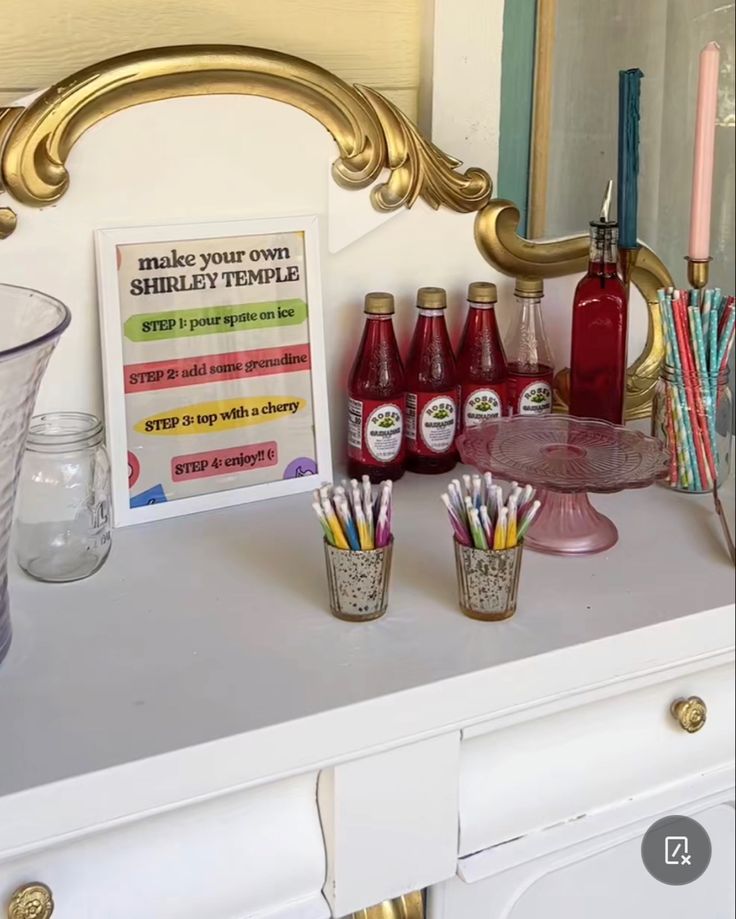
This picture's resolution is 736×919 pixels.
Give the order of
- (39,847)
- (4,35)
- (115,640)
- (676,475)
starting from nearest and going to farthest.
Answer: (39,847), (115,640), (4,35), (676,475)

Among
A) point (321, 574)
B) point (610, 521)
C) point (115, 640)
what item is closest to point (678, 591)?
point (610, 521)

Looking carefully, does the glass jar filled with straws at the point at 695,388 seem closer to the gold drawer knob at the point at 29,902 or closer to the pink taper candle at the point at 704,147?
the pink taper candle at the point at 704,147

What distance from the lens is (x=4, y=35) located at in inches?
33.4

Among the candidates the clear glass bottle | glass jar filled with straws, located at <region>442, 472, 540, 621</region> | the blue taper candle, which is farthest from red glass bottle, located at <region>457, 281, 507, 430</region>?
the clear glass bottle

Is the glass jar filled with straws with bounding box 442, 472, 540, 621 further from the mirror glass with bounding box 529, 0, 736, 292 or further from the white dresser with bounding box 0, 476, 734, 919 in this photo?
the mirror glass with bounding box 529, 0, 736, 292

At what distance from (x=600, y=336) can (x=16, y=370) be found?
0.55 metres

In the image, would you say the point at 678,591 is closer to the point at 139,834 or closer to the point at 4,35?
the point at 139,834

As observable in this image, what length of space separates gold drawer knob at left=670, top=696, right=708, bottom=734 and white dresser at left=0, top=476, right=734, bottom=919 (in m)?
0.01

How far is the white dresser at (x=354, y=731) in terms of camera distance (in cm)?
65

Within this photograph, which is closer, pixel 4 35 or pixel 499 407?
pixel 4 35

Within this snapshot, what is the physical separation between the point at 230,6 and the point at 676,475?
0.55 meters

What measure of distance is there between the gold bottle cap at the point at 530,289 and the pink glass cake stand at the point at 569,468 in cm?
14

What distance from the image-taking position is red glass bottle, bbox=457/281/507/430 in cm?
100

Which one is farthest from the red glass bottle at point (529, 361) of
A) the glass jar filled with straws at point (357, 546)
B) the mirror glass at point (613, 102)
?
the glass jar filled with straws at point (357, 546)
